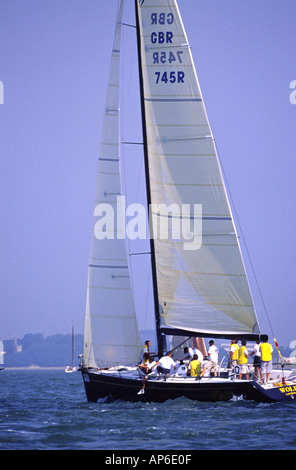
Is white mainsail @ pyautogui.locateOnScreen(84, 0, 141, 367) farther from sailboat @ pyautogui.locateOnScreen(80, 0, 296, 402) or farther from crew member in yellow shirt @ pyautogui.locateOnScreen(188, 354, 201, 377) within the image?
crew member in yellow shirt @ pyautogui.locateOnScreen(188, 354, 201, 377)

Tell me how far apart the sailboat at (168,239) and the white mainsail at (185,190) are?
0.03 meters

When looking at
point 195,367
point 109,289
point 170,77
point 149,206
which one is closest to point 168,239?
point 149,206

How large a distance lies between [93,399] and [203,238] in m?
6.27

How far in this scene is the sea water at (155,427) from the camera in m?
15.0

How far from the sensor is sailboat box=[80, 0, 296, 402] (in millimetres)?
22922

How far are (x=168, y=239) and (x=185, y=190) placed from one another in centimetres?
170

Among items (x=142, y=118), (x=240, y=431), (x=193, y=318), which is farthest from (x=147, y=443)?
(x=142, y=118)

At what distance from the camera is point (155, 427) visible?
17156mm

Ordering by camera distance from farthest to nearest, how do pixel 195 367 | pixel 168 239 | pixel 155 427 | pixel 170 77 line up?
1. pixel 170 77
2. pixel 168 239
3. pixel 195 367
4. pixel 155 427

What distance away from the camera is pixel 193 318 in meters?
23.1

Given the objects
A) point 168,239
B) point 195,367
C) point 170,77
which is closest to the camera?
point 195,367

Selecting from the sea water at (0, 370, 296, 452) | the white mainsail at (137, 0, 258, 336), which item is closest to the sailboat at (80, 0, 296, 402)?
the white mainsail at (137, 0, 258, 336)

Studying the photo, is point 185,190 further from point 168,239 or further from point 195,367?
point 195,367

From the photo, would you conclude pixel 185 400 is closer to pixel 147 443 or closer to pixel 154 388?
pixel 154 388
